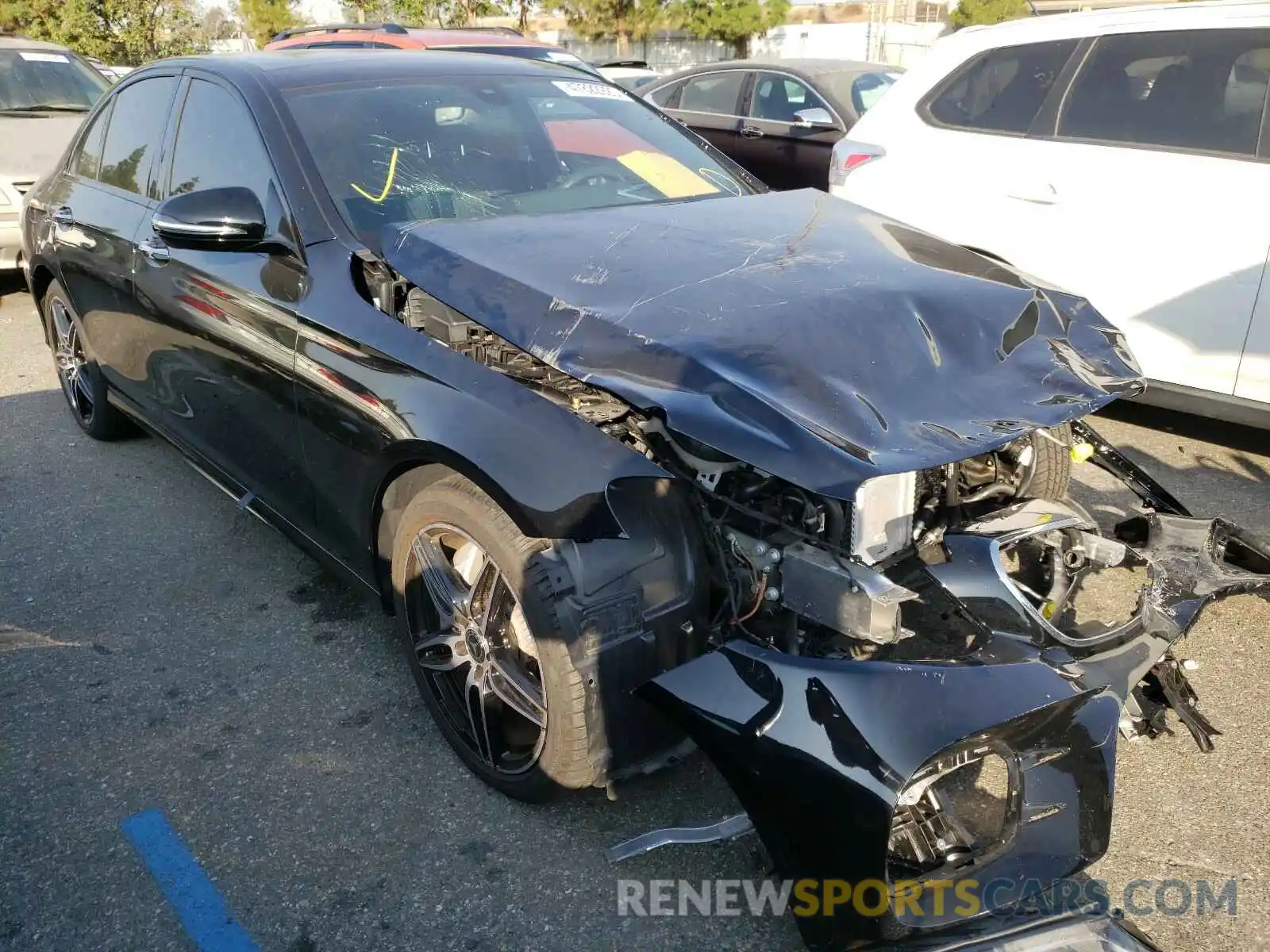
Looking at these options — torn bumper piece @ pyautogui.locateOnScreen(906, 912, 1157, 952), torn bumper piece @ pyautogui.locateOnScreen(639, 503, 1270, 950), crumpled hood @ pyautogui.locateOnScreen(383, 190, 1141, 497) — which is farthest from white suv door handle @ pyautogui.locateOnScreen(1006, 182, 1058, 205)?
torn bumper piece @ pyautogui.locateOnScreen(906, 912, 1157, 952)

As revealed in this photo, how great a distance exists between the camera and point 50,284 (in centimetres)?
496

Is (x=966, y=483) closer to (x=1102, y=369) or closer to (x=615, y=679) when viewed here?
(x=1102, y=369)

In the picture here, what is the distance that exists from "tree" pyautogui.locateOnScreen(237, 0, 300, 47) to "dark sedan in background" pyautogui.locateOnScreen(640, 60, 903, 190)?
102 feet

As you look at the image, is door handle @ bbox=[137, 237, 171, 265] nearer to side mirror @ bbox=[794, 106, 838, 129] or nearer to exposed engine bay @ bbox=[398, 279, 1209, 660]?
exposed engine bay @ bbox=[398, 279, 1209, 660]

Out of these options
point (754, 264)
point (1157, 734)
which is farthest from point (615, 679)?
point (1157, 734)

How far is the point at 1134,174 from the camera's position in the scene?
4.43 meters

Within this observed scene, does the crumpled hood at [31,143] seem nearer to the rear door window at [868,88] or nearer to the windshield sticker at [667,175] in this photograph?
the windshield sticker at [667,175]

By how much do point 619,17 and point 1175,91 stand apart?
32224 millimetres

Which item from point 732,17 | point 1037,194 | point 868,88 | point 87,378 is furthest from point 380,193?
point 732,17

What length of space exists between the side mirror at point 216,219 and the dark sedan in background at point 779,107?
541 cm

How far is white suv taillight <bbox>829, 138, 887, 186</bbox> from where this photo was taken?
214 inches

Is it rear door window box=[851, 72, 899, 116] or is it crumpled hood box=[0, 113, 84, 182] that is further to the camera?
rear door window box=[851, 72, 899, 116]

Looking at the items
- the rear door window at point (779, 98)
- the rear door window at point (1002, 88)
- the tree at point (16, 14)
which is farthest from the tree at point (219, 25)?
the rear door window at point (1002, 88)

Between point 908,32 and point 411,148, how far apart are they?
32.2 metres
